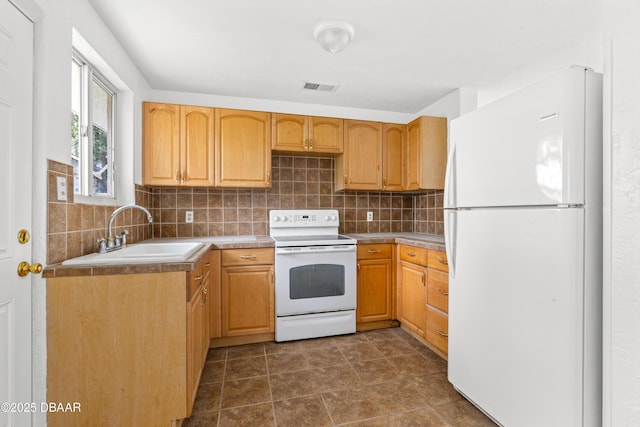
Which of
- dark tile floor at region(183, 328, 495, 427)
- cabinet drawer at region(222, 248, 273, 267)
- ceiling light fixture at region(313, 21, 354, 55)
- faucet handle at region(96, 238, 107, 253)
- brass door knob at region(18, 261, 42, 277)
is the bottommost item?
dark tile floor at region(183, 328, 495, 427)

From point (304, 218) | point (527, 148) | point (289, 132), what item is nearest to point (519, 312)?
point (527, 148)

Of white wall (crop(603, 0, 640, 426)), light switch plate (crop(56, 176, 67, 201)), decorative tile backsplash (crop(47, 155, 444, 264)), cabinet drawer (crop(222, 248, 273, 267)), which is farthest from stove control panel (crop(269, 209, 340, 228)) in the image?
white wall (crop(603, 0, 640, 426))

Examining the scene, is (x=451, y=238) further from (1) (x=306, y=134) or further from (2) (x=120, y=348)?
(2) (x=120, y=348)

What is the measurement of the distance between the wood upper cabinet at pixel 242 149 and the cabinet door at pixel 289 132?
7cm

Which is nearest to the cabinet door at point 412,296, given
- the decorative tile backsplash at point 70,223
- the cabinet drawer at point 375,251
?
the cabinet drawer at point 375,251

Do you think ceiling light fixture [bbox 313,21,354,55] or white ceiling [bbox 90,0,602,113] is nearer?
white ceiling [bbox 90,0,602,113]

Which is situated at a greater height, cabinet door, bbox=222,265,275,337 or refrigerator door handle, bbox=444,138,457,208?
refrigerator door handle, bbox=444,138,457,208

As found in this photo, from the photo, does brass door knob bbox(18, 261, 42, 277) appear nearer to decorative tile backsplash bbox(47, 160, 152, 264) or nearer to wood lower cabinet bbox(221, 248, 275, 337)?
decorative tile backsplash bbox(47, 160, 152, 264)

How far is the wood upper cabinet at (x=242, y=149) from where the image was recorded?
271cm

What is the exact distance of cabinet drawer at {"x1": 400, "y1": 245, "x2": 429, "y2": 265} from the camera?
2.47 metres

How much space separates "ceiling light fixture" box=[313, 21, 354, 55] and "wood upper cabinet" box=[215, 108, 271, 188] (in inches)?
42.6

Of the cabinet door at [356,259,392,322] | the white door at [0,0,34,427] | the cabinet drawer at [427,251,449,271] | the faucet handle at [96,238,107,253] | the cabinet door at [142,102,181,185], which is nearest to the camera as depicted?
the white door at [0,0,34,427]

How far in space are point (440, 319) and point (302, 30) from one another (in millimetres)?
2235

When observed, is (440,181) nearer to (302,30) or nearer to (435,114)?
(435,114)
